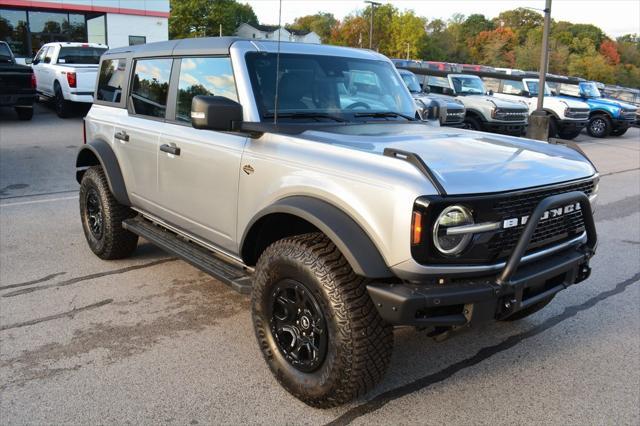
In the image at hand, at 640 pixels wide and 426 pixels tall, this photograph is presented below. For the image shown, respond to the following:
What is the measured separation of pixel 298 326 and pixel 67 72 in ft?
46.7

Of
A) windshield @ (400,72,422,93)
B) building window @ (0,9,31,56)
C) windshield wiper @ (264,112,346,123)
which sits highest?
building window @ (0,9,31,56)

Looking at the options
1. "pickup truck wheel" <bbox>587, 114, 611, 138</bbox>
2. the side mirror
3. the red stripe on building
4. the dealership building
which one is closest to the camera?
the side mirror

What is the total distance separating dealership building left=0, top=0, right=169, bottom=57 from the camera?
2577 centimetres

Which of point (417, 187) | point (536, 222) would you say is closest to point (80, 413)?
point (417, 187)

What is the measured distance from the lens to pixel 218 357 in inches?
143

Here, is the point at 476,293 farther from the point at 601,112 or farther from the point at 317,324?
the point at 601,112

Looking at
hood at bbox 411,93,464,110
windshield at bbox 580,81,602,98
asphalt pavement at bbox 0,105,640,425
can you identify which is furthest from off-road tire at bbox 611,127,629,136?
asphalt pavement at bbox 0,105,640,425

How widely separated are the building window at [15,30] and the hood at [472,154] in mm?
26606

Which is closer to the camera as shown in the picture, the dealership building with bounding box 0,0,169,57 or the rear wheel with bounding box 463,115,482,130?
the rear wheel with bounding box 463,115,482,130

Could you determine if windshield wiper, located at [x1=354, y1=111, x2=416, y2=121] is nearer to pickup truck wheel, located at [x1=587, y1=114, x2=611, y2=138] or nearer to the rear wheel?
the rear wheel

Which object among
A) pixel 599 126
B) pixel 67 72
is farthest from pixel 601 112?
pixel 67 72

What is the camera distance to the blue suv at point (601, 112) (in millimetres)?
19547

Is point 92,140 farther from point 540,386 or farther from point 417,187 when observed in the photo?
point 540,386

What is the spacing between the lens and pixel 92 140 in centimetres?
544
